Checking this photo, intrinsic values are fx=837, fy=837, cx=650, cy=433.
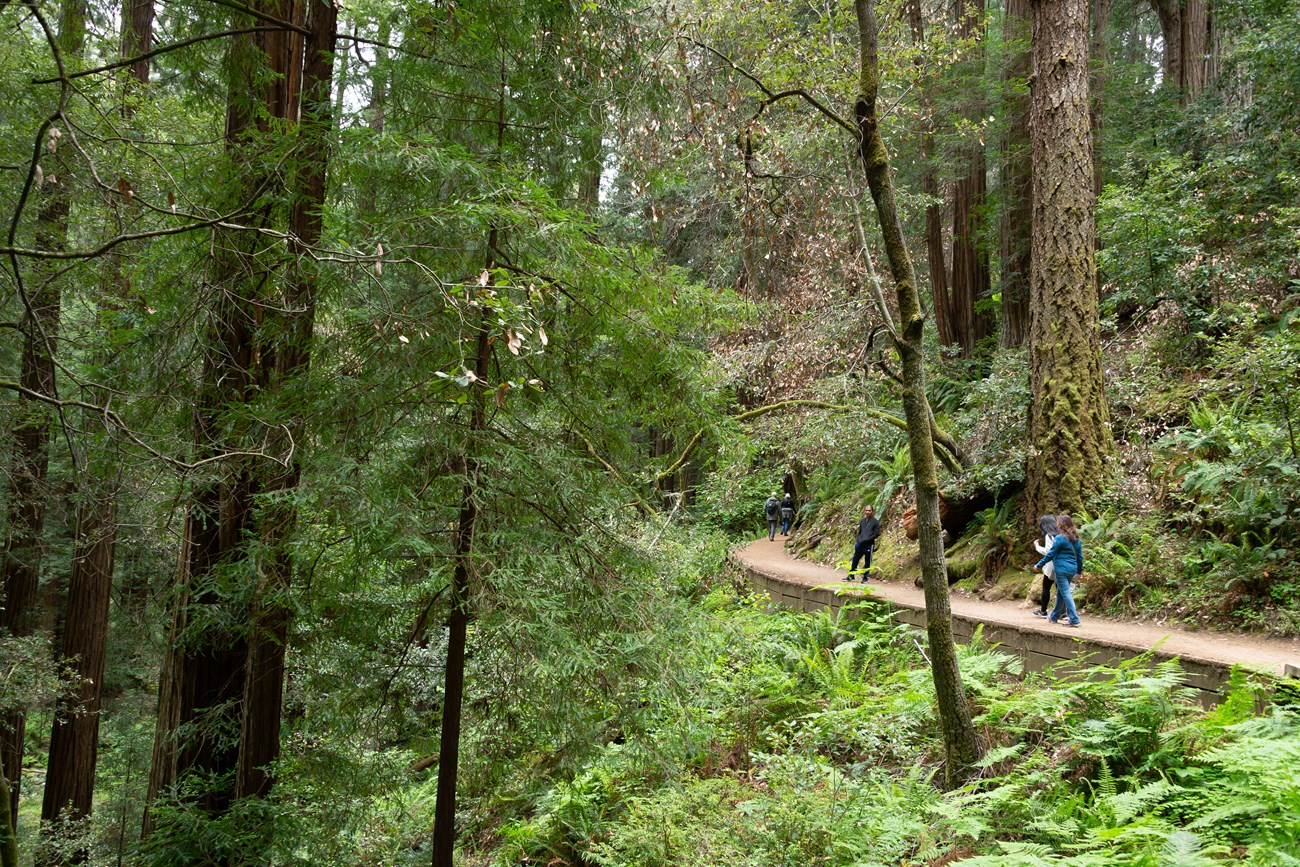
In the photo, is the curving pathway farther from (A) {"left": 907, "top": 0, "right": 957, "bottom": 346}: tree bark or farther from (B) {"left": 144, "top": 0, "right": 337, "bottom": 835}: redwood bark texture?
(A) {"left": 907, "top": 0, "right": 957, "bottom": 346}: tree bark

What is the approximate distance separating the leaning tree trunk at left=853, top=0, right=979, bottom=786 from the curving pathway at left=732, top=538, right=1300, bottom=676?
1.73 metres

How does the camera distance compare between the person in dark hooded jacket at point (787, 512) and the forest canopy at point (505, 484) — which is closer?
the forest canopy at point (505, 484)

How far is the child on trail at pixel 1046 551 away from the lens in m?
9.19

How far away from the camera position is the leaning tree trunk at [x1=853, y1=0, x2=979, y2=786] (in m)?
5.89

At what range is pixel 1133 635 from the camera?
8.22m

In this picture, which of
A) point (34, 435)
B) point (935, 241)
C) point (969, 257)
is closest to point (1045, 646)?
point (969, 257)

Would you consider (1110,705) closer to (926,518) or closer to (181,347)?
(926,518)

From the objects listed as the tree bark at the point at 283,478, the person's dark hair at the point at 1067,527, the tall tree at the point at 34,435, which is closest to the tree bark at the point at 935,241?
the person's dark hair at the point at 1067,527

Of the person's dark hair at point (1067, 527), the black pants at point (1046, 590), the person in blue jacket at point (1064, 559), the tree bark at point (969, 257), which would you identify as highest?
the tree bark at point (969, 257)

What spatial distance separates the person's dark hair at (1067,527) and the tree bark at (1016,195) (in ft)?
26.2

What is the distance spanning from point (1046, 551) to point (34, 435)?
44.6 feet

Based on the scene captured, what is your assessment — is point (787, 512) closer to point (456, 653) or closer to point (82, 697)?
point (82, 697)

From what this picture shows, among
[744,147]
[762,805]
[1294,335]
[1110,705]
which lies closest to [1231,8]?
[1294,335]

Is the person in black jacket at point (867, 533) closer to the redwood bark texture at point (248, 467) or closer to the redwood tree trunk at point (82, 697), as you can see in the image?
the redwood bark texture at point (248, 467)
